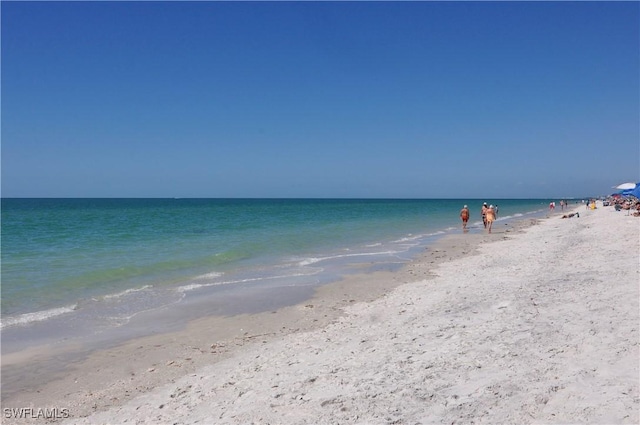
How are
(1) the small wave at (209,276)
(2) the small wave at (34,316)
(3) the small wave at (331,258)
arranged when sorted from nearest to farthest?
1. (2) the small wave at (34,316)
2. (1) the small wave at (209,276)
3. (3) the small wave at (331,258)

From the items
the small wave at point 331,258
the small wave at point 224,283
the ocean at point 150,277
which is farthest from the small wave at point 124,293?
the small wave at point 331,258

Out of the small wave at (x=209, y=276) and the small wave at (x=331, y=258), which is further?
the small wave at (x=331, y=258)

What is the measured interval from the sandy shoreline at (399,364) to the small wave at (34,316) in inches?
A: 132

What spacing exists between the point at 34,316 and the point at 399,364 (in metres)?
9.05

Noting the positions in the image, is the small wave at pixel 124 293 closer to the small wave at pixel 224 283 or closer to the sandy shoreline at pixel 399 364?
the small wave at pixel 224 283

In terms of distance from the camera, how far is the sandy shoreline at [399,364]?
180 inches

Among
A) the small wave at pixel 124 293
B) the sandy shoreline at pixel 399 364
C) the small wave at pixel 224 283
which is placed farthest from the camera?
the small wave at pixel 224 283

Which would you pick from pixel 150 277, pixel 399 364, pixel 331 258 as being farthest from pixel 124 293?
pixel 399 364

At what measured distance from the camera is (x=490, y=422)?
13.7 ft

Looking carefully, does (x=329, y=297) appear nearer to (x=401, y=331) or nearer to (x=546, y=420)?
(x=401, y=331)

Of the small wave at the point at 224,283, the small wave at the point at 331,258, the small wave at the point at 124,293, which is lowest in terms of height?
the small wave at the point at 124,293

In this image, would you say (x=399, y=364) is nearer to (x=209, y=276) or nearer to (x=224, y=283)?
(x=224, y=283)

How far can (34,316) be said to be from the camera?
10664mm

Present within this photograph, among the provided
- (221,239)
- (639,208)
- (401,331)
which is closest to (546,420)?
(401,331)
